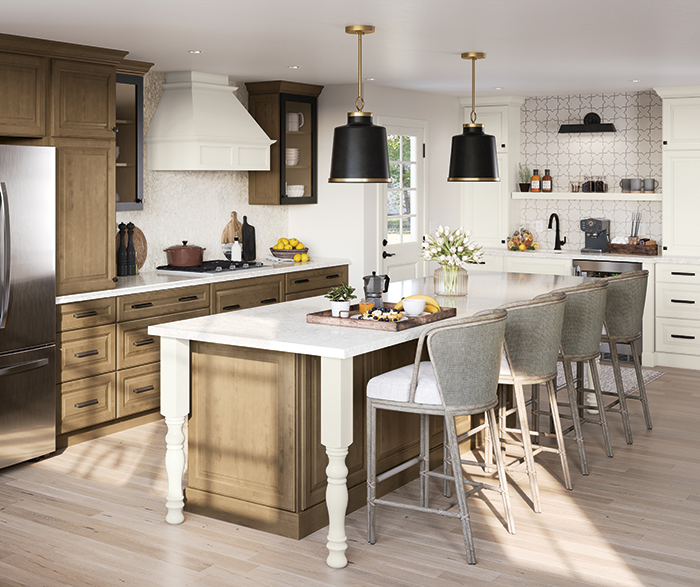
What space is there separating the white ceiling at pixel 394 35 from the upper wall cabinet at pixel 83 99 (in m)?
0.20

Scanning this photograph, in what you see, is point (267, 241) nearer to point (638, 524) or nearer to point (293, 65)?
point (293, 65)

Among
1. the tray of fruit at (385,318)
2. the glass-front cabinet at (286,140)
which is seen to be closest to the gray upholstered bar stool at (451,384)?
the tray of fruit at (385,318)

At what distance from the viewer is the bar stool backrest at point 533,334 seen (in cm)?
400

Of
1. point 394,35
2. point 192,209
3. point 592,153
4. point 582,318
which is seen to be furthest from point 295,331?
point 592,153

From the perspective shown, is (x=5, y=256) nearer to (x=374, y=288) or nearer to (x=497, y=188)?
(x=374, y=288)

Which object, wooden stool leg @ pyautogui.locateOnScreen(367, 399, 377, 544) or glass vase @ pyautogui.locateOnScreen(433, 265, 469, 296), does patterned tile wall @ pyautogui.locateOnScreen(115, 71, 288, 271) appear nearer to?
glass vase @ pyautogui.locateOnScreen(433, 265, 469, 296)

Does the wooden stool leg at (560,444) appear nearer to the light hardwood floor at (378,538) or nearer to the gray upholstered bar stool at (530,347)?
the light hardwood floor at (378,538)

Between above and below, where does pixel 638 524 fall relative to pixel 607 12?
below

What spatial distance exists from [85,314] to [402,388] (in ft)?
7.99

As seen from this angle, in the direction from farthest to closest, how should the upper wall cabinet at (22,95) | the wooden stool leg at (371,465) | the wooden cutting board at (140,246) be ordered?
the wooden cutting board at (140,246), the upper wall cabinet at (22,95), the wooden stool leg at (371,465)

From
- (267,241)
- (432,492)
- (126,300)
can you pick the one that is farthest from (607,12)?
(267,241)

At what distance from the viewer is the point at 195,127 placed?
243 inches

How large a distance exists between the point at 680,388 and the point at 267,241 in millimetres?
3669

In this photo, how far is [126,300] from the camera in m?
5.36
